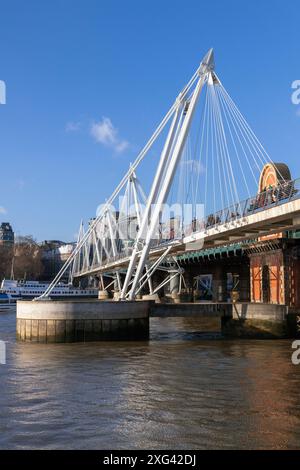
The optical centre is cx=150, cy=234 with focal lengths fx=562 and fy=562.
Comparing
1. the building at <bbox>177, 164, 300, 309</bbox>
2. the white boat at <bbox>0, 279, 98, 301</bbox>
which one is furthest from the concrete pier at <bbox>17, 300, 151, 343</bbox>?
the white boat at <bbox>0, 279, 98, 301</bbox>

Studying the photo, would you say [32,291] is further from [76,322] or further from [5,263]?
[76,322]

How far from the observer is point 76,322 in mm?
39844

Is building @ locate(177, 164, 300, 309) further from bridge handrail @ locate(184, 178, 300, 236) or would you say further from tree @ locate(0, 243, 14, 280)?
tree @ locate(0, 243, 14, 280)

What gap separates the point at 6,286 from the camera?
127625 millimetres

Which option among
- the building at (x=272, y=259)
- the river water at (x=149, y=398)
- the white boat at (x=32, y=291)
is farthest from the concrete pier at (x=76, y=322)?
the white boat at (x=32, y=291)

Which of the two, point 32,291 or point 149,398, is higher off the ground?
point 32,291

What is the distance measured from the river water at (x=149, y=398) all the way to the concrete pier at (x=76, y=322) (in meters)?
3.66

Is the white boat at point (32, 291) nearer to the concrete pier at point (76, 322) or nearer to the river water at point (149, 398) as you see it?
the concrete pier at point (76, 322)

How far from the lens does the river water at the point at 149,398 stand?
51.6 ft

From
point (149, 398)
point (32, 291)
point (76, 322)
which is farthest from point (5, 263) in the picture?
point (149, 398)

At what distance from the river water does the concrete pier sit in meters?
3.66

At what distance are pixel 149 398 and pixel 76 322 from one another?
19.4m
